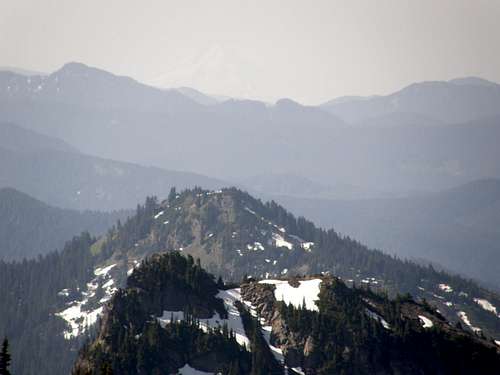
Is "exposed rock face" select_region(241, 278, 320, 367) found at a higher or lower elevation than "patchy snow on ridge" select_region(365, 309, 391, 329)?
lower

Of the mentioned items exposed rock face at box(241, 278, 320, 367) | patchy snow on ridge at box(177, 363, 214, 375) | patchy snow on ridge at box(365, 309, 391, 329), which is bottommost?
patchy snow on ridge at box(177, 363, 214, 375)

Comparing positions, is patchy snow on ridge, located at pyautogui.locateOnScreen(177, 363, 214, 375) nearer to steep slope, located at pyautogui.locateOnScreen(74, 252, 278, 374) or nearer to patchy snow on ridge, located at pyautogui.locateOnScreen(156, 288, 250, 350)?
steep slope, located at pyautogui.locateOnScreen(74, 252, 278, 374)

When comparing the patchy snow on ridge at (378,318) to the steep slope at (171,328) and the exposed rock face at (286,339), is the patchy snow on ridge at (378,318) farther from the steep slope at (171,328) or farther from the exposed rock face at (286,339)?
the steep slope at (171,328)

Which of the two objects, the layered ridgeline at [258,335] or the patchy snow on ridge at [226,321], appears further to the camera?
the patchy snow on ridge at [226,321]

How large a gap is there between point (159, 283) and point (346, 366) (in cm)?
4765

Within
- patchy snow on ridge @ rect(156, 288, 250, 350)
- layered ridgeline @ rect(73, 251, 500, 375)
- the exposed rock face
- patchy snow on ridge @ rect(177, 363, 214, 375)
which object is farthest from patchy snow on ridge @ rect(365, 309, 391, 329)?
patchy snow on ridge @ rect(177, 363, 214, 375)

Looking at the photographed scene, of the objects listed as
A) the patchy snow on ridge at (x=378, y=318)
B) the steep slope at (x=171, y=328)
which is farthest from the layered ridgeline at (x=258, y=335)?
the patchy snow on ridge at (x=378, y=318)

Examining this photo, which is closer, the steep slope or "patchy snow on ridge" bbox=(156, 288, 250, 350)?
the steep slope

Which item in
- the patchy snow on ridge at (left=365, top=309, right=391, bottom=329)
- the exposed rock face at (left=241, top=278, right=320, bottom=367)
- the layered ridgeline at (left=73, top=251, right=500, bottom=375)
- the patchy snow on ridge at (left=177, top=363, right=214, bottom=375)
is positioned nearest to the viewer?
the patchy snow on ridge at (left=177, top=363, right=214, bottom=375)

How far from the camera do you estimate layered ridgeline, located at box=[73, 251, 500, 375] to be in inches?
6545

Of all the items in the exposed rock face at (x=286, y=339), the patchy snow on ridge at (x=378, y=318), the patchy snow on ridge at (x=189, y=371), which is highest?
the patchy snow on ridge at (x=378, y=318)

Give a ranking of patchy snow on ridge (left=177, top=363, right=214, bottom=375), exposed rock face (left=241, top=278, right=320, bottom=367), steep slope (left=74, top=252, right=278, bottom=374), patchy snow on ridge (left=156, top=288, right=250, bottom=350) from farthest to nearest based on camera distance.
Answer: patchy snow on ridge (left=156, top=288, right=250, bottom=350) < exposed rock face (left=241, top=278, right=320, bottom=367) < patchy snow on ridge (left=177, top=363, right=214, bottom=375) < steep slope (left=74, top=252, right=278, bottom=374)

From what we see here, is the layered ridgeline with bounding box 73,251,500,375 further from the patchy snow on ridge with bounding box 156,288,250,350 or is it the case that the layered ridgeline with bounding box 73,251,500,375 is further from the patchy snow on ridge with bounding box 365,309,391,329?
the patchy snow on ridge with bounding box 365,309,391,329

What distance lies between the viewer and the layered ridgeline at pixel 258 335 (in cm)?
16625
